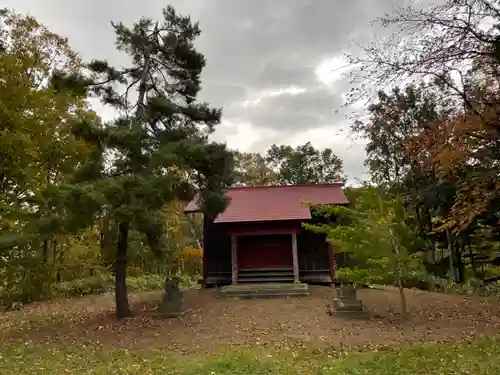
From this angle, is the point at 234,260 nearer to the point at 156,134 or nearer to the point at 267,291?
the point at 267,291

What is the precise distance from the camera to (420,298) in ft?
49.5

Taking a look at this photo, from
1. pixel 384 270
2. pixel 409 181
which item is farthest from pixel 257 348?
pixel 409 181

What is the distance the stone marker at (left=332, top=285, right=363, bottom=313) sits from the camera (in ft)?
40.7

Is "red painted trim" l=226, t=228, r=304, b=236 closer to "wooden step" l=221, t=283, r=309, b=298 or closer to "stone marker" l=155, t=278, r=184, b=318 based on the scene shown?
"wooden step" l=221, t=283, r=309, b=298

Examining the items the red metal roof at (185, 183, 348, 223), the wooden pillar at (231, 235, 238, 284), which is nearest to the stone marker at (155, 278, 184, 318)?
the red metal roof at (185, 183, 348, 223)

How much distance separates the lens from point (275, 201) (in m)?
19.2

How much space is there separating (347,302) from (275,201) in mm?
7347

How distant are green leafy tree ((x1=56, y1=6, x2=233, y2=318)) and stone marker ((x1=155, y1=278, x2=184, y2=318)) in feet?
3.57

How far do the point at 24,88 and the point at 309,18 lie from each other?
269 inches

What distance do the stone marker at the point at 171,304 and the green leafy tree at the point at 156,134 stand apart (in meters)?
1.09

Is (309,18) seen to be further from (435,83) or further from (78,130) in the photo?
(78,130)

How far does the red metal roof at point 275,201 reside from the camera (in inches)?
682

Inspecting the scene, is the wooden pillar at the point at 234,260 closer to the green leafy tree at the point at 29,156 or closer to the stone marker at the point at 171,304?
the stone marker at the point at 171,304

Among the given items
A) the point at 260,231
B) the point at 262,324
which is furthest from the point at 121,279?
the point at 260,231
